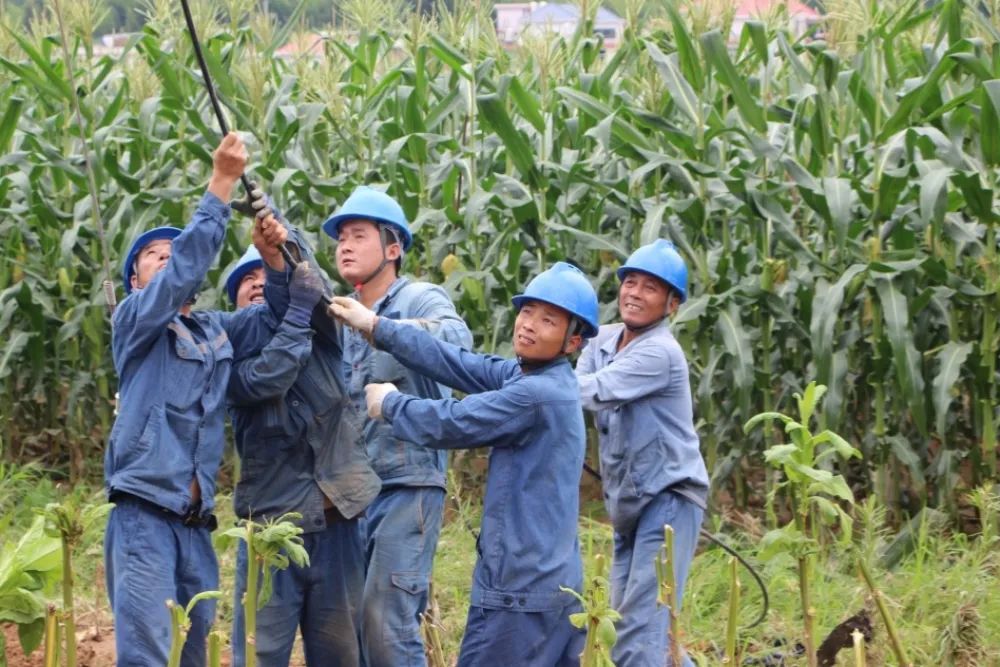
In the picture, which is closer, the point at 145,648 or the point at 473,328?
the point at 145,648

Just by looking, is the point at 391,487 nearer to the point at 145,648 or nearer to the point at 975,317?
the point at 145,648

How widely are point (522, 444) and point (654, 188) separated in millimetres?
3866

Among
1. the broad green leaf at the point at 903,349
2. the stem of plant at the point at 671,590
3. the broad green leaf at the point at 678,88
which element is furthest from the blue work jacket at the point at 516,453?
the broad green leaf at the point at 678,88

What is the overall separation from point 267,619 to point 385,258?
4.23 feet

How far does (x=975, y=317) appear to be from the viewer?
7.84m

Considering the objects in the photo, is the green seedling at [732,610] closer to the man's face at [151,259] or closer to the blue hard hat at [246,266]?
the man's face at [151,259]

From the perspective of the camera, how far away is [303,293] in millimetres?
4785

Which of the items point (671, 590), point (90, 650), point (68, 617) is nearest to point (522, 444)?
point (671, 590)

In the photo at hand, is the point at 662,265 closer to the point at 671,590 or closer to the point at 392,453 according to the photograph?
the point at 392,453

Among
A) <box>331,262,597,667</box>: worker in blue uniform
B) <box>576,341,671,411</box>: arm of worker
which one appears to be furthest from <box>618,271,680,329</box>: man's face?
<box>331,262,597,667</box>: worker in blue uniform

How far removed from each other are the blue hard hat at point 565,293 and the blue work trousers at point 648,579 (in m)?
0.89

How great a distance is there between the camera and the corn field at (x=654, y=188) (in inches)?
297

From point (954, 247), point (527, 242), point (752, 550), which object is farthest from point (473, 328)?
point (954, 247)

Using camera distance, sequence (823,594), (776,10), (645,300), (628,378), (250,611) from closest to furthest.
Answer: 1. (250,611)
2. (628,378)
3. (645,300)
4. (823,594)
5. (776,10)
